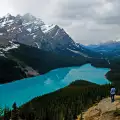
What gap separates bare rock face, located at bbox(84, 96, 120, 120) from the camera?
35.4m

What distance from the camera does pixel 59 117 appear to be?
122m

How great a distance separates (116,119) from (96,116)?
11.8 feet

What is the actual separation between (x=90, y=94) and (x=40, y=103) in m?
30.9

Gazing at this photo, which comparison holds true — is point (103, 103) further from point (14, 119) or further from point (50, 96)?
point (50, 96)

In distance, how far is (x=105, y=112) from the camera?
36750 mm

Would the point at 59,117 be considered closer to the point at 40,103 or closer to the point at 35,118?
the point at 35,118

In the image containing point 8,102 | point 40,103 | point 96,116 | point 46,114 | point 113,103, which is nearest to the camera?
point 96,116

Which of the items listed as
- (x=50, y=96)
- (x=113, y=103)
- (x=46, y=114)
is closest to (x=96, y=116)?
(x=113, y=103)

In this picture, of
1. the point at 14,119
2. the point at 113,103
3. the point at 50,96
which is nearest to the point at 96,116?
the point at 113,103

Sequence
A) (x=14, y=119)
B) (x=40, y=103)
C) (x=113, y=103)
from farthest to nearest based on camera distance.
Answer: (x=40, y=103), (x=14, y=119), (x=113, y=103)

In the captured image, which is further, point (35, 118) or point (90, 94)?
point (90, 94)

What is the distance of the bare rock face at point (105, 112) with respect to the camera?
116ft

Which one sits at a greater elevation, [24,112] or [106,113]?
[106,113]

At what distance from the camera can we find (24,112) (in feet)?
440
